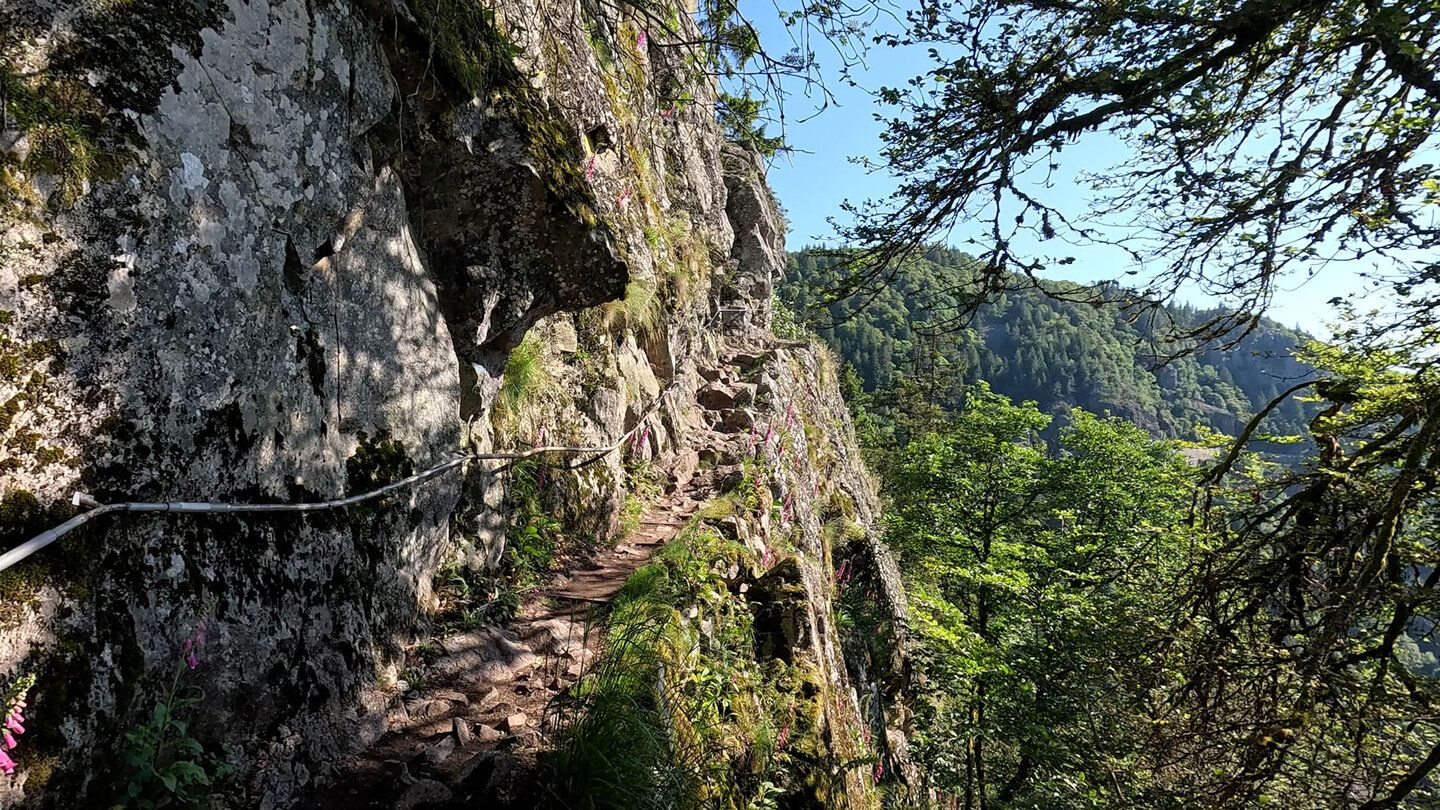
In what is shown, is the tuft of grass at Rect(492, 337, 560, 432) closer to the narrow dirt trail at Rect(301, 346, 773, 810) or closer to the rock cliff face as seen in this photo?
the rock cliff face

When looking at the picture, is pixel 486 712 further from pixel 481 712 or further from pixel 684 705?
pixel 684 705

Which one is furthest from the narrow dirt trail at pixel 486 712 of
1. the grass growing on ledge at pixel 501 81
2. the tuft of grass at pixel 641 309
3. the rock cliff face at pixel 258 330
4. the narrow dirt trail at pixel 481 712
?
the tuft of grass at pixel 641 309

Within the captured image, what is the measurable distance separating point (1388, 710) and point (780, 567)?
4023mm

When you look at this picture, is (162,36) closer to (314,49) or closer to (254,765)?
(314,49)

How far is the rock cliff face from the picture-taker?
5.85 ft

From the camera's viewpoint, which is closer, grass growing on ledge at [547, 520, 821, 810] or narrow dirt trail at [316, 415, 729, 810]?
narrow dirt trail at [316, 415, 729, 810]

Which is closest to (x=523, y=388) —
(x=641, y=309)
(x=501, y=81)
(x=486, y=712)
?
(x=501, y=81)

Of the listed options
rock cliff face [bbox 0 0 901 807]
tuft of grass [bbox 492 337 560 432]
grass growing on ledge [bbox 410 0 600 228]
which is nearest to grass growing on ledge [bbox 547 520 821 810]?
rock cliff face [bbox 0 0 901 807]

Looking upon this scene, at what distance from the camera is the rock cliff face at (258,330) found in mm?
1784

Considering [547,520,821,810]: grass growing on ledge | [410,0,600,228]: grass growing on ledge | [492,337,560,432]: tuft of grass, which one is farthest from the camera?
[492,337,560,432]: tuft of grass

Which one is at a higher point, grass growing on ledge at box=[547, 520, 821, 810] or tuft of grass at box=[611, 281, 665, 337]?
tuft of grass at box=[611, 281, 665, 337]

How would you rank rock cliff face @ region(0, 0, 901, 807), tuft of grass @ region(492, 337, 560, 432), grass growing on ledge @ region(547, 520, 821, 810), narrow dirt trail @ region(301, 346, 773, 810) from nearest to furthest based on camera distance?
rock cliff face @ region(0, 0, 901, 807) → narrow dirt trail @ region(301, 346, 773, 810) → grass growing on ledge @ region(547, 520, 821, 810) → tuft of grass @ region(492, 337, 560, 432)

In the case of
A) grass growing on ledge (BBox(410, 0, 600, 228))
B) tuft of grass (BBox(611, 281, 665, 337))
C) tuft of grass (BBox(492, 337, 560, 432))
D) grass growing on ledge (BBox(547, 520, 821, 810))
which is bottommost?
grass growing on ledge (BBox(547, 520, 821, 810))

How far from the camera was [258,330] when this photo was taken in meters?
2.50
